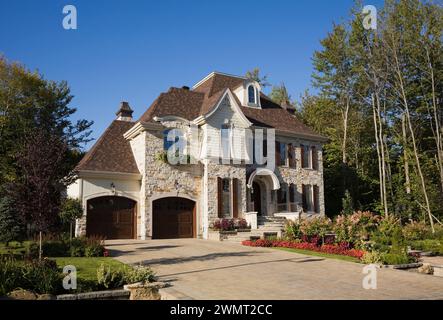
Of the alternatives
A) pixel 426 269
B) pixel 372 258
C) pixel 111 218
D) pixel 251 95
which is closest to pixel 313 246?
pixel 372 258

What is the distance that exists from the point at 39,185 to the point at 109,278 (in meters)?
3.91

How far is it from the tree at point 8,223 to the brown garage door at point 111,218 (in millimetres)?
6438

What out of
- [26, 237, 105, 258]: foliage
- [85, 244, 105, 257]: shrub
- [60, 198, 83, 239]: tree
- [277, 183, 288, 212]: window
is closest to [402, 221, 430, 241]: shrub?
[277, 183, 288, 212]: window

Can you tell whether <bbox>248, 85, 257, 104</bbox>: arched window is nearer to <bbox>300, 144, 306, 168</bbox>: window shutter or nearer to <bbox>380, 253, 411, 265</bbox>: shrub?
<bbox>300, 144, 306, 168</bbox>: window shutter

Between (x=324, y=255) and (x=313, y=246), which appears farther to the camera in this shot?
(x=313, y=246)

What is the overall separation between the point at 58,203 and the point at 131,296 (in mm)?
4695

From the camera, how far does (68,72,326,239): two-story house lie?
23.7 meters

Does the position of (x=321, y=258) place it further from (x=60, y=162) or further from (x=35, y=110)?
(x=35, y=110)

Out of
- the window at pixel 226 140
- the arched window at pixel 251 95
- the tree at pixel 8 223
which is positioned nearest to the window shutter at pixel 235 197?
the window at pixel 226 140

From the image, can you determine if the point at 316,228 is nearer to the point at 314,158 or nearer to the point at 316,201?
the point at 316,201

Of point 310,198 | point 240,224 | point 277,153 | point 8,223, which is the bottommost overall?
point 240,224

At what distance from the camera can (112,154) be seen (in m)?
25.0

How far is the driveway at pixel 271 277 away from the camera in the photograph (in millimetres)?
9156
